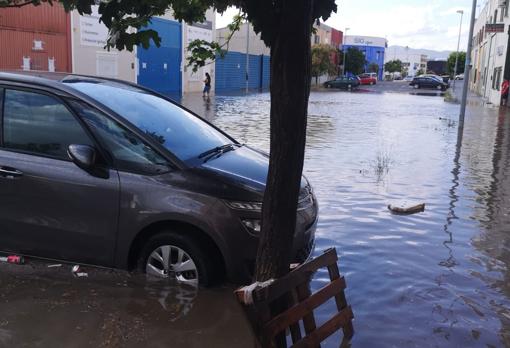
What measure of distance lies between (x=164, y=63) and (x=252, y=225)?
1259 inches

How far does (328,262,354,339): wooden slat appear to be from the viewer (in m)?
3.47

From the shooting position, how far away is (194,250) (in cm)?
419

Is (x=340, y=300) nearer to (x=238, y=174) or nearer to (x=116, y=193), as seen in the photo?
(x=238, y=174)

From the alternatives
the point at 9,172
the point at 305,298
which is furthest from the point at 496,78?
the point at 305,298

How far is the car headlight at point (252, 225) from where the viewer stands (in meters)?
4.14

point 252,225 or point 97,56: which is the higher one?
point 97,56

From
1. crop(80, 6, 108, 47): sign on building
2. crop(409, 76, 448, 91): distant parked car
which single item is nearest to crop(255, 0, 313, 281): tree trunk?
crop(80, 6, 108, 47): sign on building

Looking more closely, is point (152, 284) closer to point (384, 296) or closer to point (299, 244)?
point (299, 244)

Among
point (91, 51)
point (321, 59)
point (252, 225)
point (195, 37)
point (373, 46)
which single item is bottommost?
point (252, 225)

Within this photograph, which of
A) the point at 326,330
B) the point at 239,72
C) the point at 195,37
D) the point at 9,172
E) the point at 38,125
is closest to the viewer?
the point at 326,330

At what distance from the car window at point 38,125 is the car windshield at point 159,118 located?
0.88 ft

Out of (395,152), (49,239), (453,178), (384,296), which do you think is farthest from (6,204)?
(395,152)

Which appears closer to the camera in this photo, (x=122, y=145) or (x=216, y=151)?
(x=122, y=145)

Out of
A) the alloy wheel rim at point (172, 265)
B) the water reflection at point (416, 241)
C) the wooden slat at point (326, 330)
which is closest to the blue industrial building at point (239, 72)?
the water reflection at point (416, 241)
